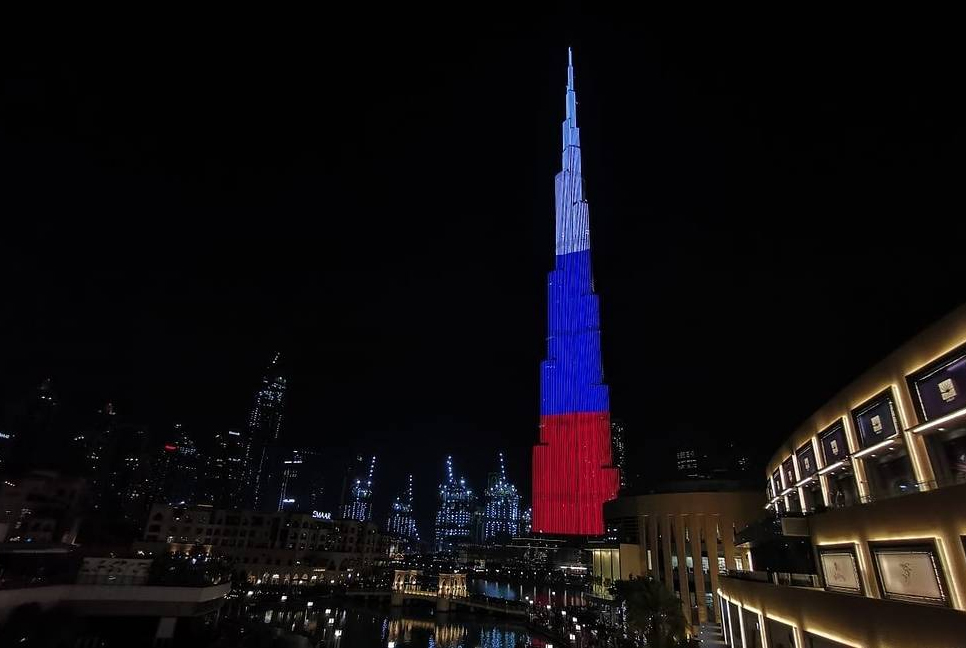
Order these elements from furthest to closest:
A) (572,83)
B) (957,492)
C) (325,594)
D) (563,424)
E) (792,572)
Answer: (572,83), (563,424), (325,594), (792,572), (957,492)

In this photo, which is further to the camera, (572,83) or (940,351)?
(572,83)

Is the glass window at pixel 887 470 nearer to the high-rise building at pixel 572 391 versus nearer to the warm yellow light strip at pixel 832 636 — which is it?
the warm yellow light strip at pixel 832 636

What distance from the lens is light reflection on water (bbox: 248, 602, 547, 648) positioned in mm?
54594

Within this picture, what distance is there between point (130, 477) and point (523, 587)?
10123 cm

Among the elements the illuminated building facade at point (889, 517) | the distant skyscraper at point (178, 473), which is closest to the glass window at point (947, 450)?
the illuminated building facade at point (889, 517)

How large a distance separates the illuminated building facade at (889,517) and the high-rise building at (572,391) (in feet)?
224

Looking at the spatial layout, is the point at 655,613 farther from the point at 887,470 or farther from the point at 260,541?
the point at 260,541

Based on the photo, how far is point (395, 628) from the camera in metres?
62.8

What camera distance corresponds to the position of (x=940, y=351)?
13523mm

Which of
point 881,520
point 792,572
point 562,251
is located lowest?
point 792,572

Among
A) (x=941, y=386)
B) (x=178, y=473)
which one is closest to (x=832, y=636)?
(x=941, y=386)

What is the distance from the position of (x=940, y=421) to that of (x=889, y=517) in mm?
3152

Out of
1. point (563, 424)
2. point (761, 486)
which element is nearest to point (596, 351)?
point (563, 424)

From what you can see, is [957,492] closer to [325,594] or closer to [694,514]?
[694,514]
